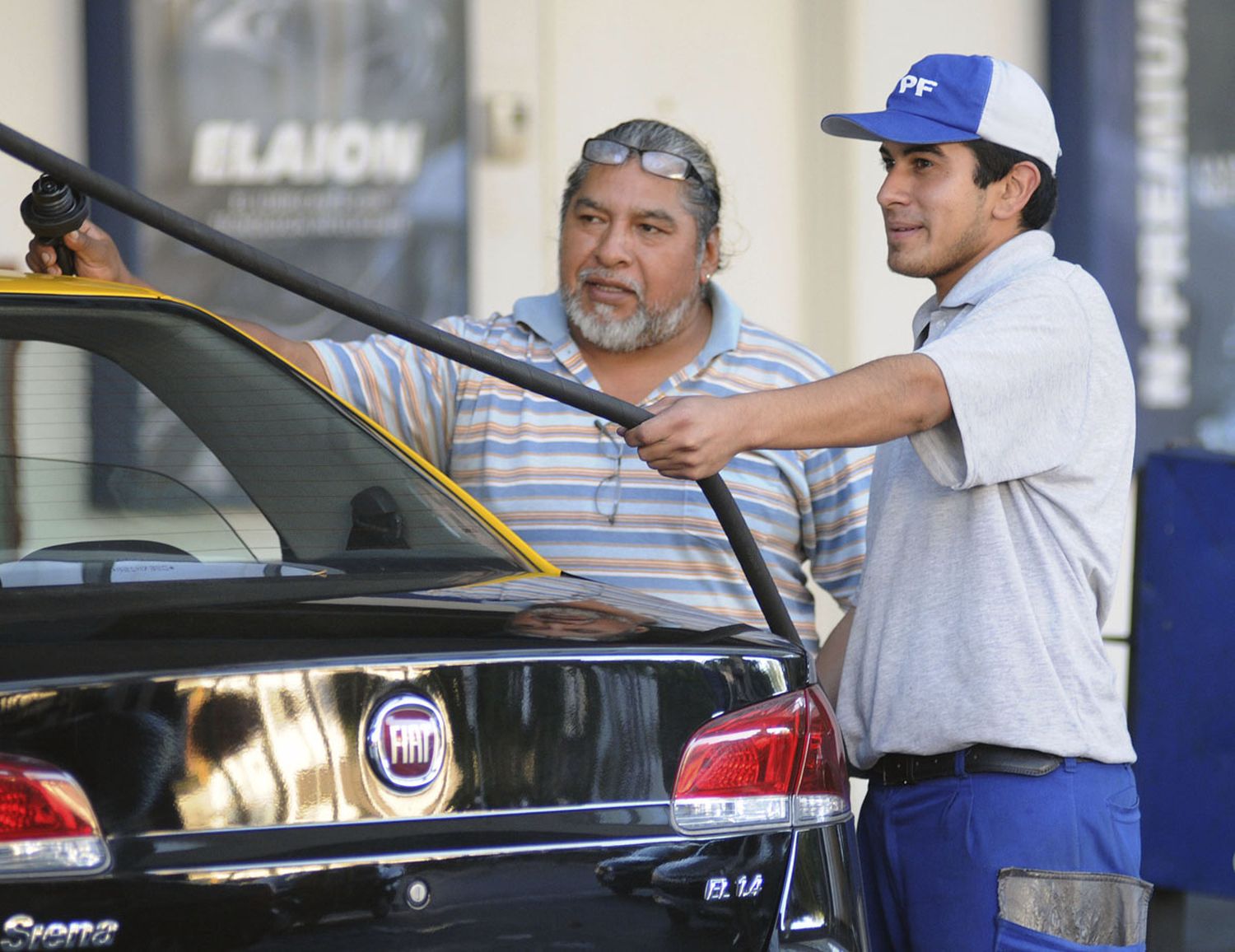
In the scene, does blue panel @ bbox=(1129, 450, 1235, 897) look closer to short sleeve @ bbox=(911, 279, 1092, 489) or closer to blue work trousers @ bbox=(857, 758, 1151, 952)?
blue work trousers @ bbox=(857, 758, 1151, 952)

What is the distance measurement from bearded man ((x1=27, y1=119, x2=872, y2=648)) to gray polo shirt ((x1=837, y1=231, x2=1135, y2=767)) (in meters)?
0.65

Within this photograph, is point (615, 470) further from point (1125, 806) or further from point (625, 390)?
point (1125, 806)

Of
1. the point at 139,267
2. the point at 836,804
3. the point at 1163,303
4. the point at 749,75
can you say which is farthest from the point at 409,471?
the point at 1163,303

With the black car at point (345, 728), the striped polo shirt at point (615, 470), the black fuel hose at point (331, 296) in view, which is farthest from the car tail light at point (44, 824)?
the striped polo shirt at point (615, 470)

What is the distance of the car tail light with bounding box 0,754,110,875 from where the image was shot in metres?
1.68

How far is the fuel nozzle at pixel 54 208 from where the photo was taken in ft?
9.58

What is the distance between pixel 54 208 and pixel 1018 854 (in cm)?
178

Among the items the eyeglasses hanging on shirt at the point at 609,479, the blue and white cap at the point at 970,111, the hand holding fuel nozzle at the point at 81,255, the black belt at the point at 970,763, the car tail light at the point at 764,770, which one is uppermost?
the blue and white cap at the point at 970,111

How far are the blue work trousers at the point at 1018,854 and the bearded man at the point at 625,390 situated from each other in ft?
2.36

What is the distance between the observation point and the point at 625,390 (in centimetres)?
345

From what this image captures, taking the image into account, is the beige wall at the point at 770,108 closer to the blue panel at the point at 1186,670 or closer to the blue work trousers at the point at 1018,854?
the blue panel at the point at 1186,670

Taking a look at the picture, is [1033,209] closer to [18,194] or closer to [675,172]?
[675,172]

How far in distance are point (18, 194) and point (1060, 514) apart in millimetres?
3636

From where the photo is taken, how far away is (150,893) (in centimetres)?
171
